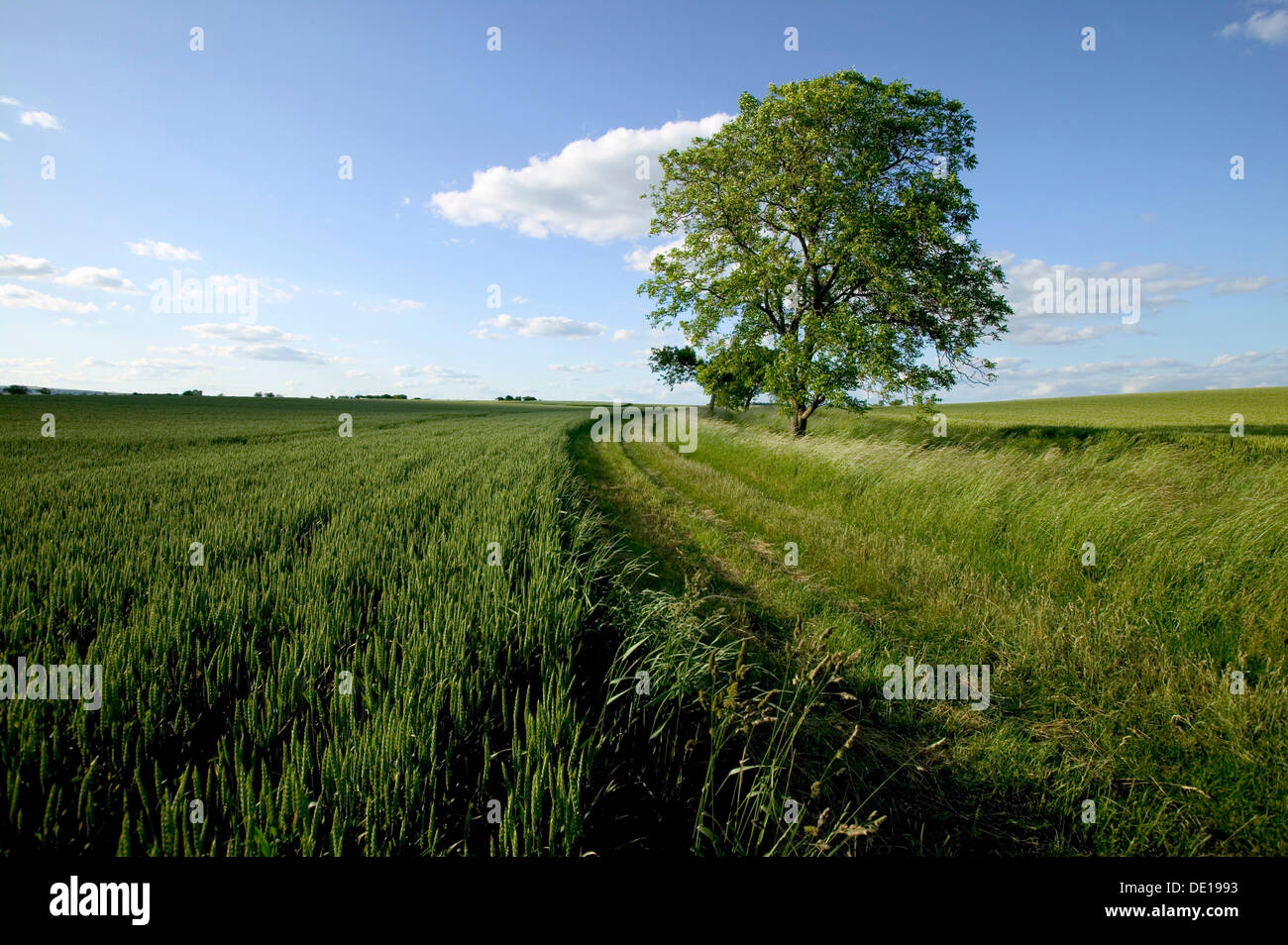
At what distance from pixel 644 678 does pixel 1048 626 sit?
382cm

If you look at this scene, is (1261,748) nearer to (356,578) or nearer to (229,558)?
(356,578)

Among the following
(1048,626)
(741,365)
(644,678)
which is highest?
(741,365)

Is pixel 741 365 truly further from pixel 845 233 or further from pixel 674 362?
pixel 674 362

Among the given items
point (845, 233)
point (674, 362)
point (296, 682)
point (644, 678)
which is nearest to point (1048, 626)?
point (644, 678)

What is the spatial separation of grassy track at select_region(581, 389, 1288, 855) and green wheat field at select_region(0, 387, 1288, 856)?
0.03 metres

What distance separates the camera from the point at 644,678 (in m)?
2.89

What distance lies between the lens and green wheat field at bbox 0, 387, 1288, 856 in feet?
6.41

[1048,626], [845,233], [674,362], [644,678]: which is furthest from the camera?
[674,362]

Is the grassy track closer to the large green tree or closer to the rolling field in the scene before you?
the rolling field

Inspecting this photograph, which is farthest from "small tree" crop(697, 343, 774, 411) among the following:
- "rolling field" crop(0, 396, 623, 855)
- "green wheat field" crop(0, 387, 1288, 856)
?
"rolling field" crop(0, 396, 623, 855)

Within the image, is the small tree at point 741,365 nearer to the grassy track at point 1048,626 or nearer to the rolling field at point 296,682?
the grassy track at point 1048,626

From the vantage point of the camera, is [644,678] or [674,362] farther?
[674,362]

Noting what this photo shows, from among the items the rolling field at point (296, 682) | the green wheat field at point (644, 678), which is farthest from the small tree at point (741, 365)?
the rolling field at point (296, 682)

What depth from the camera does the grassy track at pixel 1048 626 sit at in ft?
9.04
